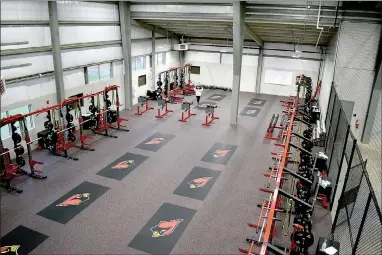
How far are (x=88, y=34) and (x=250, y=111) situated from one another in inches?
322

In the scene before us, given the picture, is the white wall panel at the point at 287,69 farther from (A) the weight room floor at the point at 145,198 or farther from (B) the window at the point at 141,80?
(A) the weight room floor at the point at 145,198

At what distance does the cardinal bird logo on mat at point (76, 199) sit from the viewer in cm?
687

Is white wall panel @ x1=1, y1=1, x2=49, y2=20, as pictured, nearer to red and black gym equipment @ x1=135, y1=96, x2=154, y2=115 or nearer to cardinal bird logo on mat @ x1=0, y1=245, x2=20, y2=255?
red and black gym equipment @ x1=135, y1=96, x2=154, y2=115

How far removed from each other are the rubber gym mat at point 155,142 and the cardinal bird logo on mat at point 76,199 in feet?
10.2

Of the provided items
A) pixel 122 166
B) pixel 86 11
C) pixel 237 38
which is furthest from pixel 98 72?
pixel 237 38

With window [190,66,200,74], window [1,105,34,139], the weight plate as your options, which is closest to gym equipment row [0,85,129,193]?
the weight plate

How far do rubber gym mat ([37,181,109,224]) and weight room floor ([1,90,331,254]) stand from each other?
0.40ft

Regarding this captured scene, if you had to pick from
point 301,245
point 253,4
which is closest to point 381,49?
point 253,4

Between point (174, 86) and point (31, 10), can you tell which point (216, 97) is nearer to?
point (174, 86)

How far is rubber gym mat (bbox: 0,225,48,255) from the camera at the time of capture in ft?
17.9

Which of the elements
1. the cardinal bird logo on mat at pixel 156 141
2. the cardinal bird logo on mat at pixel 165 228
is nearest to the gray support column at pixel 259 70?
the cardinal bird logo on mat at pixel 156 141

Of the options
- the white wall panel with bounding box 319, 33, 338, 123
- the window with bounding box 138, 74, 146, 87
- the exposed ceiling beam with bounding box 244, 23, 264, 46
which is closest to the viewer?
the white wall panel with bounding box 319, 33, 338, 123

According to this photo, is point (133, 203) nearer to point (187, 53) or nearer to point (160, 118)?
point (160, 118)

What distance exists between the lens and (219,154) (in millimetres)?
9695
